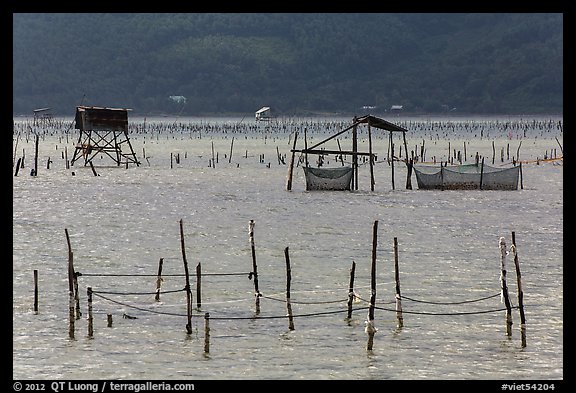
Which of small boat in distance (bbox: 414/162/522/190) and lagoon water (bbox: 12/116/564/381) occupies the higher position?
small boat in distance (bbox: 414/162/522/190)

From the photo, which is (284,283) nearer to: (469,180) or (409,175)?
(469,180)

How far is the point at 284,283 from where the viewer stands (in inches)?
778

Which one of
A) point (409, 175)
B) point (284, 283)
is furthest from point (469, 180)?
point (284, 283)

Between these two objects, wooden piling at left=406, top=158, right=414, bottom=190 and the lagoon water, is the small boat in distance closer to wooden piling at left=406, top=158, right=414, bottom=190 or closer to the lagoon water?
wooden piling at left=406, top=158, right=414, bottom=190

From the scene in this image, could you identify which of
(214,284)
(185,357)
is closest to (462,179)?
(214,284)

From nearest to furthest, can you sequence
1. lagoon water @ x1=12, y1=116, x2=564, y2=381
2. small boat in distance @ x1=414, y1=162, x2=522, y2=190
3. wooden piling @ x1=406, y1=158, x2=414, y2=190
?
lagoon water @ x1=12, y1=116, x2=564, y2=381, wooden piling @ x1=406, y1=158, x2=414, y2=190, small boat in distance @ x1=414, y1=162, x2=522, y2=190

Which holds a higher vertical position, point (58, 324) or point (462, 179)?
point (462, 179)

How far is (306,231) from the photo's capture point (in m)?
27.8

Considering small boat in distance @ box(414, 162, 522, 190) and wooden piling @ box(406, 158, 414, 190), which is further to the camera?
small boat in distance @ box(414, 162, 522, 190)

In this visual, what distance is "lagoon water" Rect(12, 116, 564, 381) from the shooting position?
14039 millimetres

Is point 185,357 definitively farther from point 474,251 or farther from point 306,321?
point 474,251

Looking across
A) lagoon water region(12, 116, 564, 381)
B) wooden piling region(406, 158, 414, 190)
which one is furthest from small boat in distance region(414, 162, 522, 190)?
lagoon water region(12, 116, 564, 381)

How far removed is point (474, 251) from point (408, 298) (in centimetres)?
651

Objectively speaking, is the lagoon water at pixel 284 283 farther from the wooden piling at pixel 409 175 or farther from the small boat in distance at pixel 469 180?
the small boat in distance at pixel 469 180
